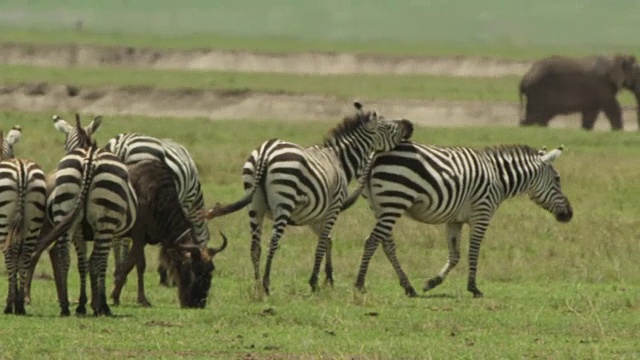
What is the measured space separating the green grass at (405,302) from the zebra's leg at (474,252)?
18 cm

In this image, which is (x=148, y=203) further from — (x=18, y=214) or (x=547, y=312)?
(x=547, y=312)

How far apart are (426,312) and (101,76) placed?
35.1 meters

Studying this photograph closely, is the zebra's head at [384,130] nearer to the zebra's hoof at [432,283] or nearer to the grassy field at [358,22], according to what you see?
the zebra's hoof at [432,283]

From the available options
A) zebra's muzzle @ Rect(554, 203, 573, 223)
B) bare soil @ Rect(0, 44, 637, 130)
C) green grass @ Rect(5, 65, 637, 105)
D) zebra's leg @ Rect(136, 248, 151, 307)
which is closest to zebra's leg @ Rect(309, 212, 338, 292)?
zebra's leg @ Rect(136, 248, 151, 307)

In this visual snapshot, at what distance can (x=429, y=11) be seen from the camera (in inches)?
4033

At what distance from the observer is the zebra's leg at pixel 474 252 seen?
55.8ft

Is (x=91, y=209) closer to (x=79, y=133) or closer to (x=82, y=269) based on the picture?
(x=82, y=269)

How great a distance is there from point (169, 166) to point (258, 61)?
40.6 metres

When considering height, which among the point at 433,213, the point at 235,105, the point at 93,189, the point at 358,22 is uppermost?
the point at 358,22

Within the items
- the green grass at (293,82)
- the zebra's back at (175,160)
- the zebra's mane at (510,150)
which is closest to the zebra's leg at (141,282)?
the zebra's back at (175,160)

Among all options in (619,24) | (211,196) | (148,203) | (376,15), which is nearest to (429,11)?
(376,15)

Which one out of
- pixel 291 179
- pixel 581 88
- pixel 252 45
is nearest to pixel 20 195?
pixel 291 179

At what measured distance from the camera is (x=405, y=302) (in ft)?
52.9

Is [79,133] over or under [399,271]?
over
